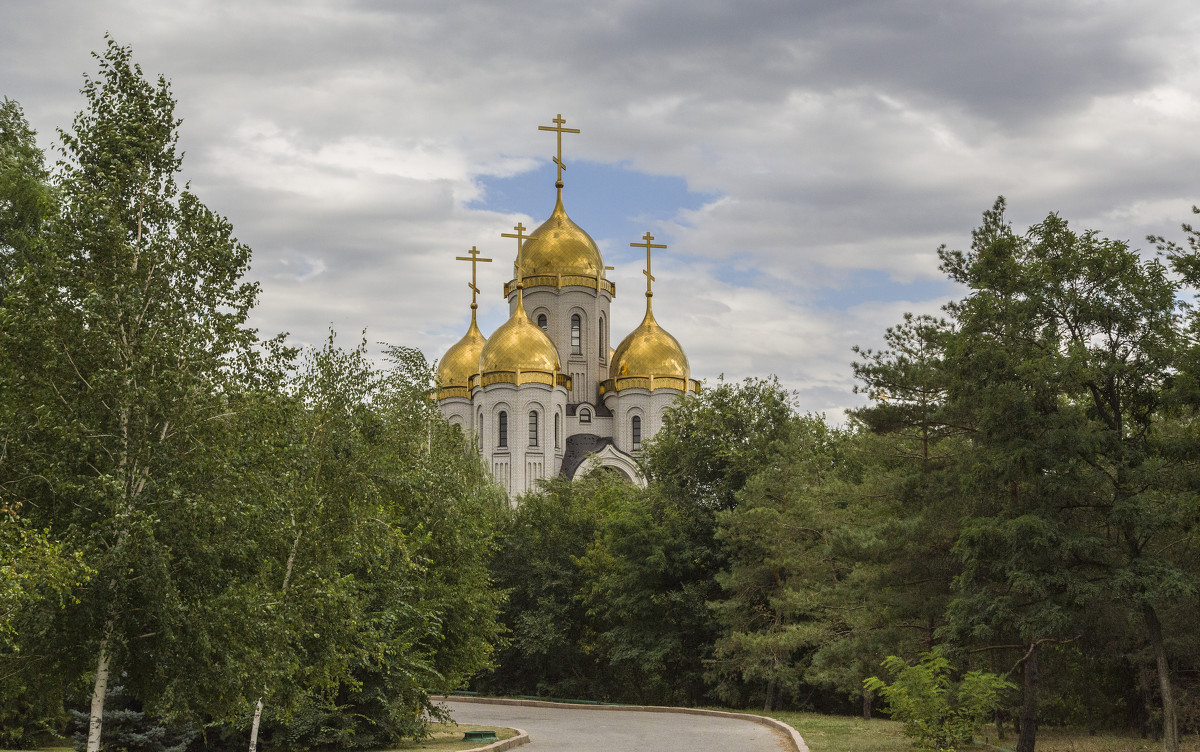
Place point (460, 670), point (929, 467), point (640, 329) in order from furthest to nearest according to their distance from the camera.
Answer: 1. point (640, 329)
2. point (460, 670)
3. point (929, 467)

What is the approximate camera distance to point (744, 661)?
28328 mm

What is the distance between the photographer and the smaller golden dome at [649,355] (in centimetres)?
6341

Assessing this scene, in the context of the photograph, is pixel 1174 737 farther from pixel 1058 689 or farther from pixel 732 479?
pixel 732 479

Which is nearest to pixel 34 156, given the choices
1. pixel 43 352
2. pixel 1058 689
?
pixel 43 352

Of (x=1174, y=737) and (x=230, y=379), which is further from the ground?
(x=230, y=379)

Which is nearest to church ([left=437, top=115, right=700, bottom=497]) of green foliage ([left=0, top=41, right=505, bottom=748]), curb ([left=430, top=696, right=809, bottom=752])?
curb ([left=430, top=696, right=809, bottom=752])

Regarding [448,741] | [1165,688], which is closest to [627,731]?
[448,741]

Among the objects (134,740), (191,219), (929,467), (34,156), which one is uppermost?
(34,156)

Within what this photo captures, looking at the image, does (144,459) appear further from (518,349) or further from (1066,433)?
(518,349)

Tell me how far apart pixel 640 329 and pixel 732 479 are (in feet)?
107

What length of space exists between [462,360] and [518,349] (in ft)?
21.1

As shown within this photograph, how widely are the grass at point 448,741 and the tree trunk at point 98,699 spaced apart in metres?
8.11

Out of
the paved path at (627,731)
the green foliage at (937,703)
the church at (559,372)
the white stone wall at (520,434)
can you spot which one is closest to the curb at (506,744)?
the paved path at (627,731)

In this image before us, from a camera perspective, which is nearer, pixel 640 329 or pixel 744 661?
pixel 744 661
